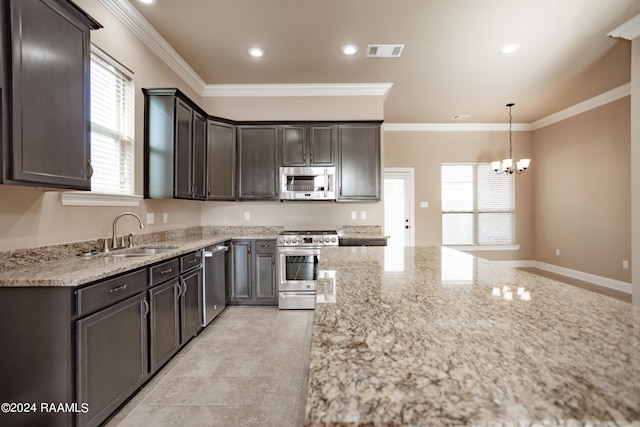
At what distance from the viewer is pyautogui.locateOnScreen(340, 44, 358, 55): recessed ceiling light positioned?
11.0ft

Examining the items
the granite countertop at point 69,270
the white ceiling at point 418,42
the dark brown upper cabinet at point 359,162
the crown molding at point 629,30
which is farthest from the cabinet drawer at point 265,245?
the crown molding at point 629,30

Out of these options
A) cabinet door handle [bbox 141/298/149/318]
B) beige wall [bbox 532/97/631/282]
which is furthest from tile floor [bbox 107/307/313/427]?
beige wall [bbox 532/97/631/282]

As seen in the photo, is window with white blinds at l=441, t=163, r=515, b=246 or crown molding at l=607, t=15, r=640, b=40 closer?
crown molding at l=607, t=15, r=640, b=40

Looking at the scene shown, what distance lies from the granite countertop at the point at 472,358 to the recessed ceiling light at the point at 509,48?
3.23m

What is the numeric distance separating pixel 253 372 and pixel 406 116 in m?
5.10

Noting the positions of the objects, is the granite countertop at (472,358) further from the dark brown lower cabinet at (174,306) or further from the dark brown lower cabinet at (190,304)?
the dark brown lower cabinet at (190,304)

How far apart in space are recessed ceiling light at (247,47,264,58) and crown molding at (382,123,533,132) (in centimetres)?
342

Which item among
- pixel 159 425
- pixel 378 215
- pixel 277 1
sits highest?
pixel 277 1

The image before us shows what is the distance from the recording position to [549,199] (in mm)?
6020

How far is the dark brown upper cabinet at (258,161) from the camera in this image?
428cm

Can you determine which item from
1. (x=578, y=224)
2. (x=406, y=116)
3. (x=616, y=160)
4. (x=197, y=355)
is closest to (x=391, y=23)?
(x=406, y=116)

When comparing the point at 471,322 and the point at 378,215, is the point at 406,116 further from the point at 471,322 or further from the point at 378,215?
the point at 471,322

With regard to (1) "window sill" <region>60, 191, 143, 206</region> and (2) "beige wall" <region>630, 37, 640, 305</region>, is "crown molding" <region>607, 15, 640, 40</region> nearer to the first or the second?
(2) "beige wall" <region>630, 37, 640, 305</region>

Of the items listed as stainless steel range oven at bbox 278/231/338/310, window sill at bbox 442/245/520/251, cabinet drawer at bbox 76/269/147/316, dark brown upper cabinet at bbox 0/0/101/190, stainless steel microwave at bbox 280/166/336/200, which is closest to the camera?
dark brown upper cabinet at bbox 0/0/101/190
